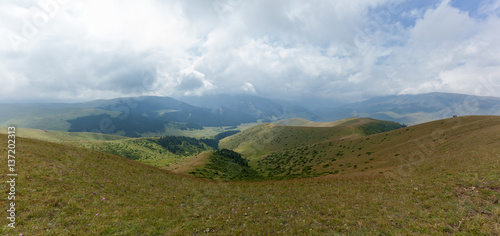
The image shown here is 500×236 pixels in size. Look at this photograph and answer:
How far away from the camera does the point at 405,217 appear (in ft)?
43.8

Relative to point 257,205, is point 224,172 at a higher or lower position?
lower

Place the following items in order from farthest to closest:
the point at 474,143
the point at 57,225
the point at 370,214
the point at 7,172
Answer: the point at 474,143, the point at 7,172, the point at 370,214, the point at 57,225

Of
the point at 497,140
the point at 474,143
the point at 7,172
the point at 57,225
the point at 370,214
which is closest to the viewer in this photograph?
the point at 57,225

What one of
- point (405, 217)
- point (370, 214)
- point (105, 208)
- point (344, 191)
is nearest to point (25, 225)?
point (105, 208)

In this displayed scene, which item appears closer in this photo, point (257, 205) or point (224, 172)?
point (257, 205)

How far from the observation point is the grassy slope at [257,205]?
12.1 meters

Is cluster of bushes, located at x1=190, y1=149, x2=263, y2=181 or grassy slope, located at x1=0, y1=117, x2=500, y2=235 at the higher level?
grassy slope, located at x1=0, y1=117, x2=500, y2=235

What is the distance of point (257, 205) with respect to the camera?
61.7ft

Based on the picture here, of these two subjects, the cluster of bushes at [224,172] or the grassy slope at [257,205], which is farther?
the cluster of bushes at [224,172]

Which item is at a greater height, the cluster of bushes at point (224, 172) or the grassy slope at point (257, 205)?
the grassy slope at point (257, 205)

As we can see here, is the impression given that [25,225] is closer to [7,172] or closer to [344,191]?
[7,172]

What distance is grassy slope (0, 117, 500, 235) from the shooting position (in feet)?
39.6

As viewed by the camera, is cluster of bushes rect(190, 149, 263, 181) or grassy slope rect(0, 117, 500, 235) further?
cluster of bushes rect(190, 149, 263, 181)

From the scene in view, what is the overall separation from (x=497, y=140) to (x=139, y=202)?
54598mm
